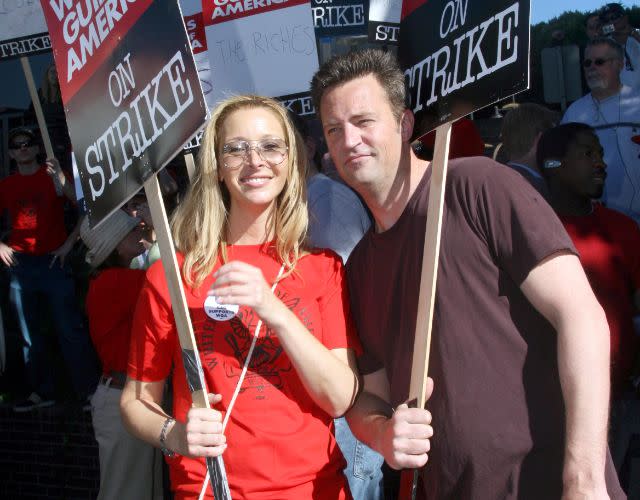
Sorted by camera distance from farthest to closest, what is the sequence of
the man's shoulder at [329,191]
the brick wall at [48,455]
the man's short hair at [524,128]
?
the brick wall at [48,455] → the man's short hair at [524,128] → the man's shoulder at [329,191]

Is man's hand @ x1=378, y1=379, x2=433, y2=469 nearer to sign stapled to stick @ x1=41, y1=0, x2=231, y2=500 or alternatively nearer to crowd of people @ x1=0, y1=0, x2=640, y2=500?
crowd of people @ x1=0, y1=0, x2=640, y2=500

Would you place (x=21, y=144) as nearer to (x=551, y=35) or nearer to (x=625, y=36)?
(x=625, y=36)

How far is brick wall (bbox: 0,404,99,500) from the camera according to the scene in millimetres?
5539

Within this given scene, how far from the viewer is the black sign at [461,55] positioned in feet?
7.38

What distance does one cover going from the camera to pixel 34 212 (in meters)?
Answer: 6.48

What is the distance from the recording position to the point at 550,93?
7891 mm

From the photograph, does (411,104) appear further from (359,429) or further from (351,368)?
(359,429)

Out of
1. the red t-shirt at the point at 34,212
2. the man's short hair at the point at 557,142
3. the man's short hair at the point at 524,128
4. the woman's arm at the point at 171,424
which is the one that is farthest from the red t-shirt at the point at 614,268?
the red t-shirt at the point at 34,212

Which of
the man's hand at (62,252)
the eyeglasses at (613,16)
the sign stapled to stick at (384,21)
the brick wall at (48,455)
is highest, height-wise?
the sign stapled to stick at (384,21)

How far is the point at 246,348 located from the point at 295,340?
22 cm

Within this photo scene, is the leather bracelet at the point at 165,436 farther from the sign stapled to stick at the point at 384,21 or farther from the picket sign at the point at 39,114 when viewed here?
the picket sign at the point at 39,114

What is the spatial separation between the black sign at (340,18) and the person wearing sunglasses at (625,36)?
1.67 m

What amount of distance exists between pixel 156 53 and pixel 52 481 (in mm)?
4062

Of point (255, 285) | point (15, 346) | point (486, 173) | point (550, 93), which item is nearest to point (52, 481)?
point (15, 346)
